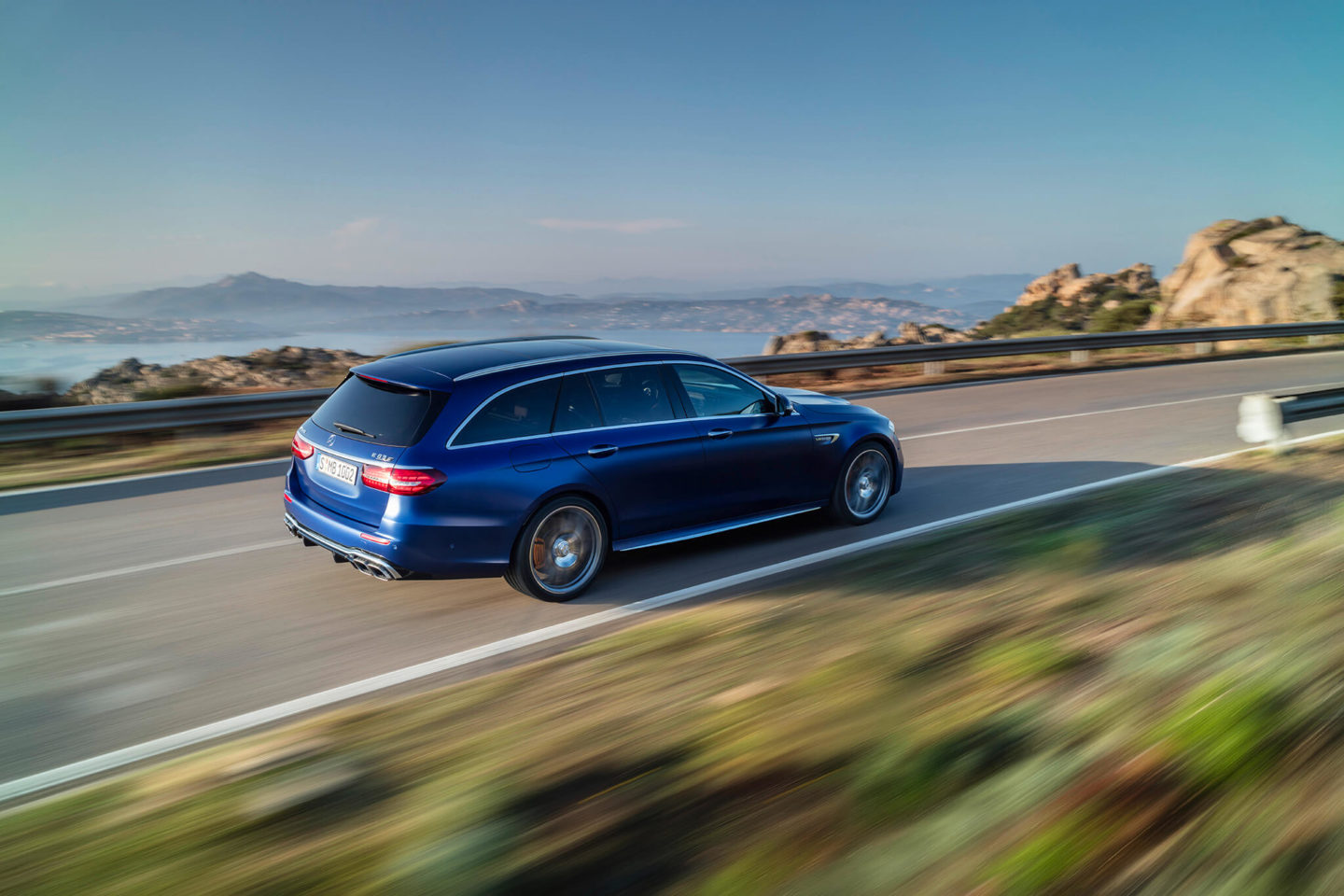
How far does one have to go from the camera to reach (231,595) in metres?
5.71

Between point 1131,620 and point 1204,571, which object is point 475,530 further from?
point 1204,571

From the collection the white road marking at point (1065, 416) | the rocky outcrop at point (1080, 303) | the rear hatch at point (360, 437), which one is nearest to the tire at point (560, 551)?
the rear hatch at point (360, 437)

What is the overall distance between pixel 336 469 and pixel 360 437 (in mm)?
258

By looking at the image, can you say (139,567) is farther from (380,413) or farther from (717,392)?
(717,392)

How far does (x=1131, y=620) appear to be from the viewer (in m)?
4.80

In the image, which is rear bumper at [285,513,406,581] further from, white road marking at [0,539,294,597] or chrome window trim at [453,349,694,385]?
white road marking at [0,539,294,597]

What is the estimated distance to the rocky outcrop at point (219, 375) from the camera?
12906 mm

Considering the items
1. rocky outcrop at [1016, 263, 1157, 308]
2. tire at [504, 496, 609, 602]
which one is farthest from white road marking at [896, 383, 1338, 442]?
rocky outcrop at [1016, 263, 1157, 308]

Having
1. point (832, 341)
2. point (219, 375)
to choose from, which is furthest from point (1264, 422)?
point (219, 375)

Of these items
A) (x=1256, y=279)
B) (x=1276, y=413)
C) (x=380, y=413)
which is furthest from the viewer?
(x=1256, y=279)

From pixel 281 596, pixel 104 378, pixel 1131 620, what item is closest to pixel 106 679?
pixel 281 596

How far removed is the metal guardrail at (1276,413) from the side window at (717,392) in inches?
248

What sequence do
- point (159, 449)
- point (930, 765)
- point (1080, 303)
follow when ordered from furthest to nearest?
1. point (1080, 303)
2. point (159, 449)
3. point (930, 765)

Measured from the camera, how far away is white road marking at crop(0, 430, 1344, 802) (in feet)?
12.0
